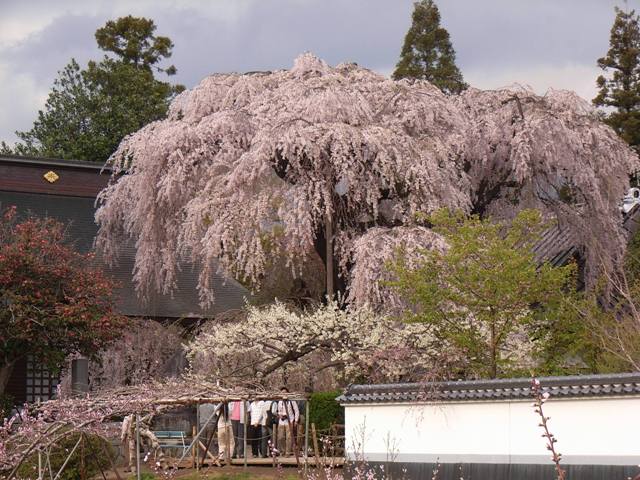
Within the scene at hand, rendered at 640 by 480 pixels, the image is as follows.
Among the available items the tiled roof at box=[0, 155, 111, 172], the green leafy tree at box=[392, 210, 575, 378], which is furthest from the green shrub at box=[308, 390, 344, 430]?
the tiled roof at box=[0, 155, 111, 172]

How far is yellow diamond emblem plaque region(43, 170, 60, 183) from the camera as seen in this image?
110 feet

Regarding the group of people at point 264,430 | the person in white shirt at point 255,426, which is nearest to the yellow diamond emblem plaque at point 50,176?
the group of people at point 264,430

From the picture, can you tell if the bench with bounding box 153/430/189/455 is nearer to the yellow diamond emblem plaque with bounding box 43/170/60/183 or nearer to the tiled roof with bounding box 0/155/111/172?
the tiled roof with bounding box 0/155/111/172

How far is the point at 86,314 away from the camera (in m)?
24.5

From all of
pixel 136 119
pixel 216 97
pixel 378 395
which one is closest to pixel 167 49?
pixel 136 119

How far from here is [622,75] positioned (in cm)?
4597

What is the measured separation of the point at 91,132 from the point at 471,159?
81.8 feet

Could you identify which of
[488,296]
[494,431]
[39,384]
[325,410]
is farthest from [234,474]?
[39,384]

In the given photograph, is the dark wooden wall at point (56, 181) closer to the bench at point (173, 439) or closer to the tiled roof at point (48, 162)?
the tiled roof at point (48, 162)

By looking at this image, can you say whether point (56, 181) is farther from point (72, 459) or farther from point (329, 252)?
point (72, 459)

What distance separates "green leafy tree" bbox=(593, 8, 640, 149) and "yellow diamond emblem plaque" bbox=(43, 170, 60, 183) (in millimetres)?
22230

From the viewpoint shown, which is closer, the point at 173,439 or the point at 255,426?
the point at 255,426

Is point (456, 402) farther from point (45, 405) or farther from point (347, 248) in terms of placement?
point (347, 248)

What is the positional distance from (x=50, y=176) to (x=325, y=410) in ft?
50.3
